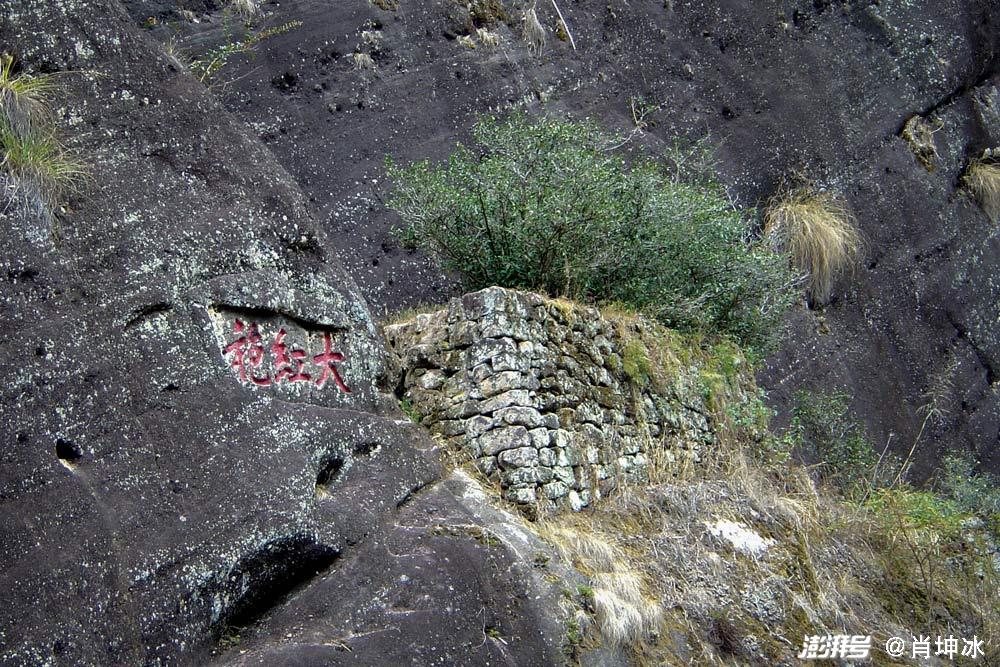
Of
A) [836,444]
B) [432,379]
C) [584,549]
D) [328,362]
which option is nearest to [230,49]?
[432,379]

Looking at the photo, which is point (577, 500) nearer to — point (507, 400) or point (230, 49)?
point (507, 400)

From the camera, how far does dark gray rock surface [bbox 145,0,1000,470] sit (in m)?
9.13

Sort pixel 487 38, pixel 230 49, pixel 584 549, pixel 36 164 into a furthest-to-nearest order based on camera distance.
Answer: pixel 487 38 → pixel 230 49 → pixel 584 549 → pixel 36 164

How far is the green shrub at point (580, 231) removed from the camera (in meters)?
7.27

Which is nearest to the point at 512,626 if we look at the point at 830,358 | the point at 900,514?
the point at 900,514

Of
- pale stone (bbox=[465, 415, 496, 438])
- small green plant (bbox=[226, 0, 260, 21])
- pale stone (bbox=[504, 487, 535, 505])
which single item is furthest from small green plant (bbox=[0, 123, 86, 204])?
small green plant (bbox=[226, 0, 260, 21])

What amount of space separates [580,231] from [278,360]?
8.97ft

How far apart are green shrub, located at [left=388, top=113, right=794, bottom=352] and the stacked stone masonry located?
63 centimetres

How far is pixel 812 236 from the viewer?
1147 cm

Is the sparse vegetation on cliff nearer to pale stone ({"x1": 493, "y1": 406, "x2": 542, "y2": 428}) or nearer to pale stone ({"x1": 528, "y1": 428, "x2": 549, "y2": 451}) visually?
pale stone ({"x1": 493, "y1": 406, "x2": 542, "y2": 428})

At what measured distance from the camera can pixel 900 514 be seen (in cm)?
781

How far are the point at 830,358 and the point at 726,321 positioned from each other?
324 cm

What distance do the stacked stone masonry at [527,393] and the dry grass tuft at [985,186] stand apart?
8322mm

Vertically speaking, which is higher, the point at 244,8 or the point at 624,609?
the point at 244,8
